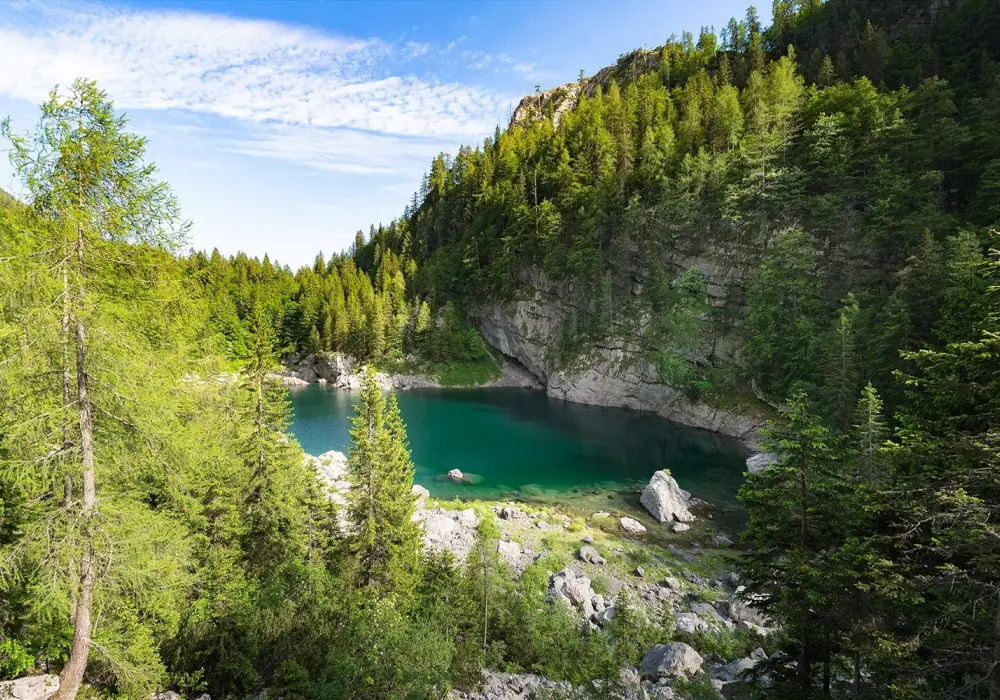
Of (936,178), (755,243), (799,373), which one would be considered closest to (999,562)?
(799,373)

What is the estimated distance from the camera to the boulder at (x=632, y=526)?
2820 centimetres

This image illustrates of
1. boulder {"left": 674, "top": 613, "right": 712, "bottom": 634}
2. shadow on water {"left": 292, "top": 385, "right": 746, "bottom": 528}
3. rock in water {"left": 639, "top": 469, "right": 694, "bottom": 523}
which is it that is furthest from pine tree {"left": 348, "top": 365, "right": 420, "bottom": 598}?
rock in water {"left": 639, "top": 469, "right": 694, "bottom": 523}

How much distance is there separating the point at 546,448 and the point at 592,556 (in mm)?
21422

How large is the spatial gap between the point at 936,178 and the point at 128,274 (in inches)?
2336

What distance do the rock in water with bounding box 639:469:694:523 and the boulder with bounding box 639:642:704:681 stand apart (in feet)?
48.3

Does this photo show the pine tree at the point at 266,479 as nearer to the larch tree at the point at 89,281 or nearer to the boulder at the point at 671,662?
the larch tree at the point at 89,281

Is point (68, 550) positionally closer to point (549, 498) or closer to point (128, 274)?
point (128, 274)

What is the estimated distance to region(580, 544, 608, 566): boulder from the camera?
944 inches

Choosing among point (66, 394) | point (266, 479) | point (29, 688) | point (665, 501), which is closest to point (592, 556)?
point (665, 501)

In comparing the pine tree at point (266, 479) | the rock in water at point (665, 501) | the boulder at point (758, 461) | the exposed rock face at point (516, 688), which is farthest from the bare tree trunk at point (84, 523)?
the boulder at point (758, 461)

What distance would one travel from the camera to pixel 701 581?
22.6 metres

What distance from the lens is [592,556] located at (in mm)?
24266

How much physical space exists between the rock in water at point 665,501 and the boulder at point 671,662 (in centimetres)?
1473

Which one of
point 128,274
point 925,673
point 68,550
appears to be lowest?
point 925,673
